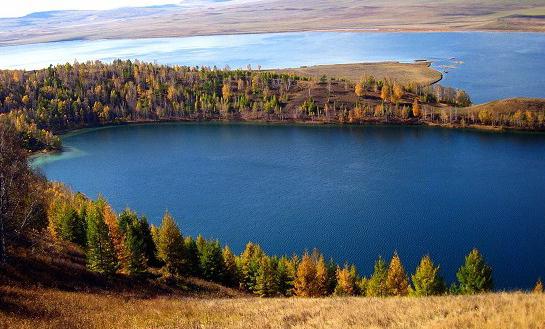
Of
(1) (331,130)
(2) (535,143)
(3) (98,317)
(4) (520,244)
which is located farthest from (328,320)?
(1) (331,130)

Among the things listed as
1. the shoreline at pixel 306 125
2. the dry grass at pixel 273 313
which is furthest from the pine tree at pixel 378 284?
the shoreline at pixel 306 125

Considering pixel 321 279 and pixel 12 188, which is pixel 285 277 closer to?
pixel 321 279

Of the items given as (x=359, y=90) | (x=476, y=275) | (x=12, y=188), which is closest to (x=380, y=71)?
(x=359, y=90)

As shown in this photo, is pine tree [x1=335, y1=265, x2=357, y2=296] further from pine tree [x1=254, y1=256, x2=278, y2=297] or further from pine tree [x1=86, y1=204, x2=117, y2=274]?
pine tree [x1=86, y1=204, x2=117, y2=274]

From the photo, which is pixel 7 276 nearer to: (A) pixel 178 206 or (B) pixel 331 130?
(A) pixel 178 206

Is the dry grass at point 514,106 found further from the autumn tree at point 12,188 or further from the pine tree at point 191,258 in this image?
the autumn tree at point 12,188

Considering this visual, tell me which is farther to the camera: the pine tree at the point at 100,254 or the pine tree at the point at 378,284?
the pine tree at the point at 378,284
